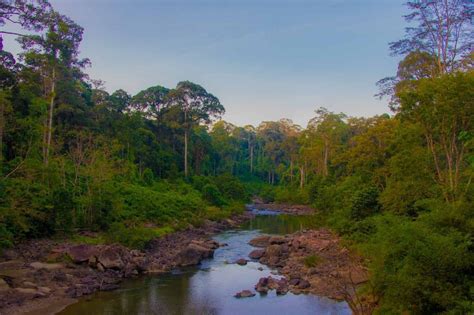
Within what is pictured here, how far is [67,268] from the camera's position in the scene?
19953 mm

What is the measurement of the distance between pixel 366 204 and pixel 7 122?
2001 cm

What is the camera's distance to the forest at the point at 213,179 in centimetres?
1307

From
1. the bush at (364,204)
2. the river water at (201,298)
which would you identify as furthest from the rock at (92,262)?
the bush at (364,204)

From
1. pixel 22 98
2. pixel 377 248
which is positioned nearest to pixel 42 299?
pixel 377 248

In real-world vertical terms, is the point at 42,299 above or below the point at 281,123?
below

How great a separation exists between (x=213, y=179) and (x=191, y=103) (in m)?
9.47

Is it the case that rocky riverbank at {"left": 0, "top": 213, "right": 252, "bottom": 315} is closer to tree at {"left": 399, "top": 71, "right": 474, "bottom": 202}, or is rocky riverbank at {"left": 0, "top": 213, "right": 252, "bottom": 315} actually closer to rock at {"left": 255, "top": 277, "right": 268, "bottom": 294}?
rock at {"left": 255, "top": 277, "right": 268, "bottom": 294}

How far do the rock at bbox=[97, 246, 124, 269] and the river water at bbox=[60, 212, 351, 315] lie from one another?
1.27m

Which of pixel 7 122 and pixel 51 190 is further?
pixel 51 190

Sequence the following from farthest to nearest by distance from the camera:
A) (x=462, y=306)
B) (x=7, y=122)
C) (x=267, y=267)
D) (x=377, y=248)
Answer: (x=267, y=267) → (x=7, y=122) → (x=377, y=248) → (x=462, y=306)

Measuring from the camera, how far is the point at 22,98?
2839cm

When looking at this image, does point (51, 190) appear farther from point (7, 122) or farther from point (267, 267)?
point (267, 267)

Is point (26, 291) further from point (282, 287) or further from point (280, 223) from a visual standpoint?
point (280, 223)

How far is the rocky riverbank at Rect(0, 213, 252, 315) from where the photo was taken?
16438 mm
